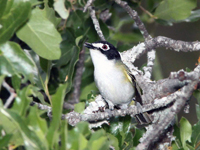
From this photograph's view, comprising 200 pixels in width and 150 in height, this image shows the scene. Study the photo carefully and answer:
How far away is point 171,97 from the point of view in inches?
115

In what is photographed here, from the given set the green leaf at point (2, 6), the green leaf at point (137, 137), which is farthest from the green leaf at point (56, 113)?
the green leaf at point (137, 137)

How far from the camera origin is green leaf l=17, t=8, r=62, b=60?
249 centimetres

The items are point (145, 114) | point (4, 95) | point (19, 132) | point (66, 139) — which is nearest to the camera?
point (66, 139)

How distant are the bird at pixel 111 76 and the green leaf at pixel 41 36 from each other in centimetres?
118

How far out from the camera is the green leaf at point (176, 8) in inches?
148

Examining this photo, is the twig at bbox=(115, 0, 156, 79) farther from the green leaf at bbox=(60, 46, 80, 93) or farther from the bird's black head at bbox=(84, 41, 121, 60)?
the green leaf at bbox=(60, 46, 80, 93)

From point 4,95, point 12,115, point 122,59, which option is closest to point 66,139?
point 12,115

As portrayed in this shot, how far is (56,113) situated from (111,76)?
6.51 ft

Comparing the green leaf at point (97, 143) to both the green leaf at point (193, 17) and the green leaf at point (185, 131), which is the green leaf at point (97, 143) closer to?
the green leaf at point (185, 131)

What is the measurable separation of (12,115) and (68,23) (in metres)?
2.35

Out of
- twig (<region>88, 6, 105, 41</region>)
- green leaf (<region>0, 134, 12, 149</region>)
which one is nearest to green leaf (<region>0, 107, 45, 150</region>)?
green leaf (<region>0, 134, 12, 149</region>)

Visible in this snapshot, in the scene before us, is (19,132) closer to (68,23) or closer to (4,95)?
(4,95)

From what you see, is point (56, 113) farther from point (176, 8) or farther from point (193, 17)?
point (193, 17)

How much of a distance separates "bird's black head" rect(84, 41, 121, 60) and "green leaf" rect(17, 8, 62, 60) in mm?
1084
